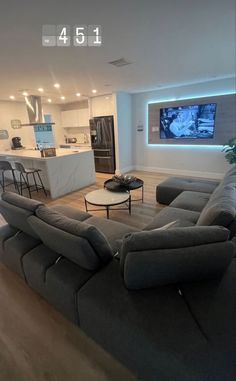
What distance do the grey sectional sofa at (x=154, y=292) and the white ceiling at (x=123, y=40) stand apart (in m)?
1.68

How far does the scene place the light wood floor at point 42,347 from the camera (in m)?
1.24

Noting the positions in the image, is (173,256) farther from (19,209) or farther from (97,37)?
(97,37)

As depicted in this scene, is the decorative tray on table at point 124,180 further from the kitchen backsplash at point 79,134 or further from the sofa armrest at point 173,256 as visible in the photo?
the kitchen backsplash at point 79,134

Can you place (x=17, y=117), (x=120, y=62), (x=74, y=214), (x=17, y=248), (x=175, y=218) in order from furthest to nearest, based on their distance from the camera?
(x=17, y=117), (x=120, y=62), (x=74, y=214), (x=175, y=218), (x=17, y=248)

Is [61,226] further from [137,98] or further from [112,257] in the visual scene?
[137,98]

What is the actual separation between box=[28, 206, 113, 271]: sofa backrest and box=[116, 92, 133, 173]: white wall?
15.6ft

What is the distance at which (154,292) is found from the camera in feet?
3.85

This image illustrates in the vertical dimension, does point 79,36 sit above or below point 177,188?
above

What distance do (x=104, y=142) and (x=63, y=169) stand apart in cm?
199

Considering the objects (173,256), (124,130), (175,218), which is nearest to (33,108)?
(124,130)

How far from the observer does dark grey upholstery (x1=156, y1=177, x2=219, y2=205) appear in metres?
3.21

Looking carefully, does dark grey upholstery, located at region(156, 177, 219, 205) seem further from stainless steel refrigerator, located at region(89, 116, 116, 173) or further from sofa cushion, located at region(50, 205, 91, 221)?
stainless steel refrigerator, located at region(89, 116, 116, 173)

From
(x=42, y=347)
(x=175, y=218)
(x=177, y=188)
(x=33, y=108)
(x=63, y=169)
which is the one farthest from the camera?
(x=33, y=108)
